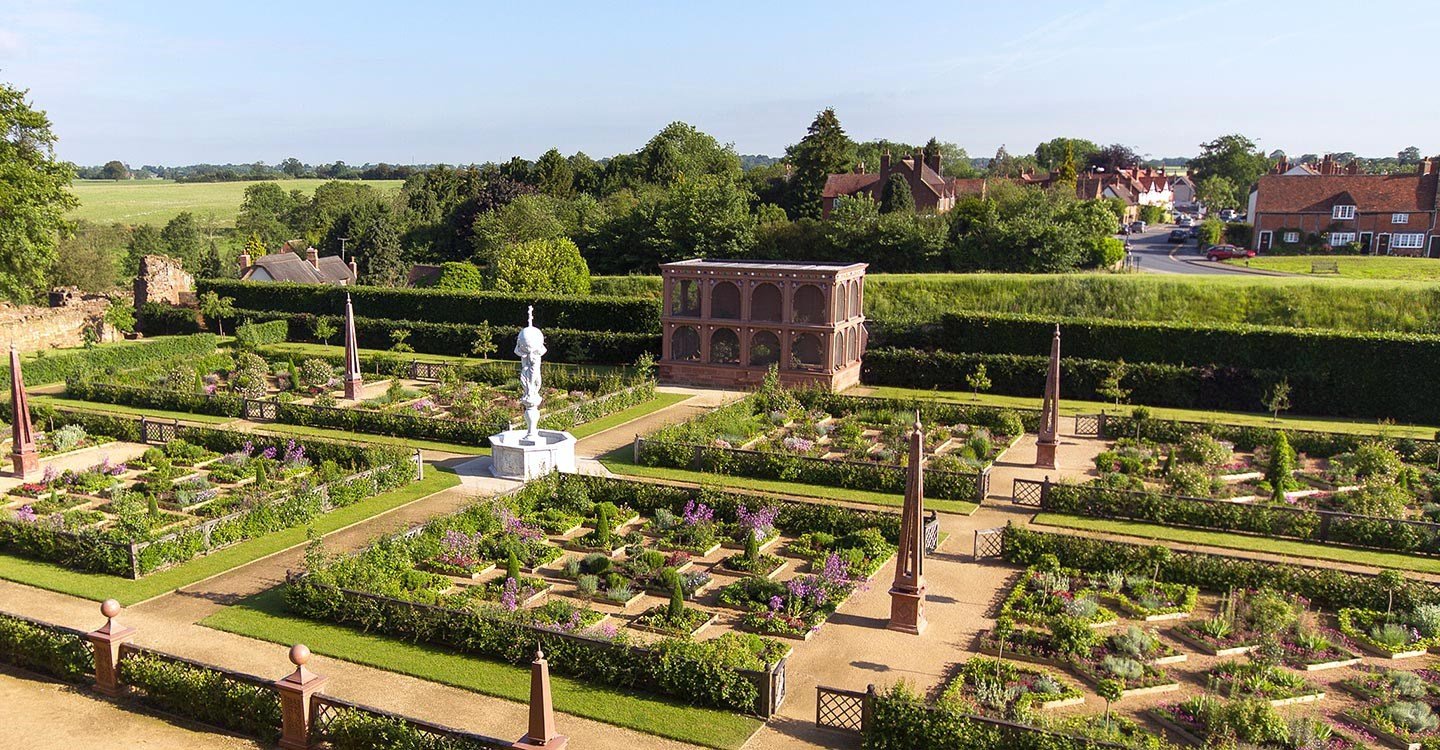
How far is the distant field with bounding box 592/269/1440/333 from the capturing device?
44.2 meters

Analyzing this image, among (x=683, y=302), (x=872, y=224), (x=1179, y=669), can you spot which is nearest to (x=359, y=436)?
(x=683, y=302)

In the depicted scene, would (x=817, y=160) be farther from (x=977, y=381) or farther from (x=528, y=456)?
(x=528, y=456)

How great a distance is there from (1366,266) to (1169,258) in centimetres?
1774

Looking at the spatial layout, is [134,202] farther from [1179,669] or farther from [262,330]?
[1179,669]

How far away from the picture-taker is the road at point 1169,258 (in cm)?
6344

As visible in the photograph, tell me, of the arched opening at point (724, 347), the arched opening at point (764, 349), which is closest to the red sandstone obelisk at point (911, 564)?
the arched opening at point (764, 349)

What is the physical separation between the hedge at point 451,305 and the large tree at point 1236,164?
106 meters

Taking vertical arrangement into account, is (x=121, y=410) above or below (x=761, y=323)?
below

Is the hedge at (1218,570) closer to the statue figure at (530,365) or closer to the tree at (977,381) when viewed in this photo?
the statue figure at (530,365)

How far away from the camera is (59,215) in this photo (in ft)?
156

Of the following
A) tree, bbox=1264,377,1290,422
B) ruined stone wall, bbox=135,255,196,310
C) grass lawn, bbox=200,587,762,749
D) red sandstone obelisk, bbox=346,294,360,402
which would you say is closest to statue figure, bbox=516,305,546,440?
grass lawn, bbox=200,587,762,749

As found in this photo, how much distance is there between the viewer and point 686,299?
42.2 metres

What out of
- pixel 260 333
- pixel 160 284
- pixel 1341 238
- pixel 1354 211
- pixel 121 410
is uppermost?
pixel 1354 211

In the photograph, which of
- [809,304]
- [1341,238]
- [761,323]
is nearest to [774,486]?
[761,323]
